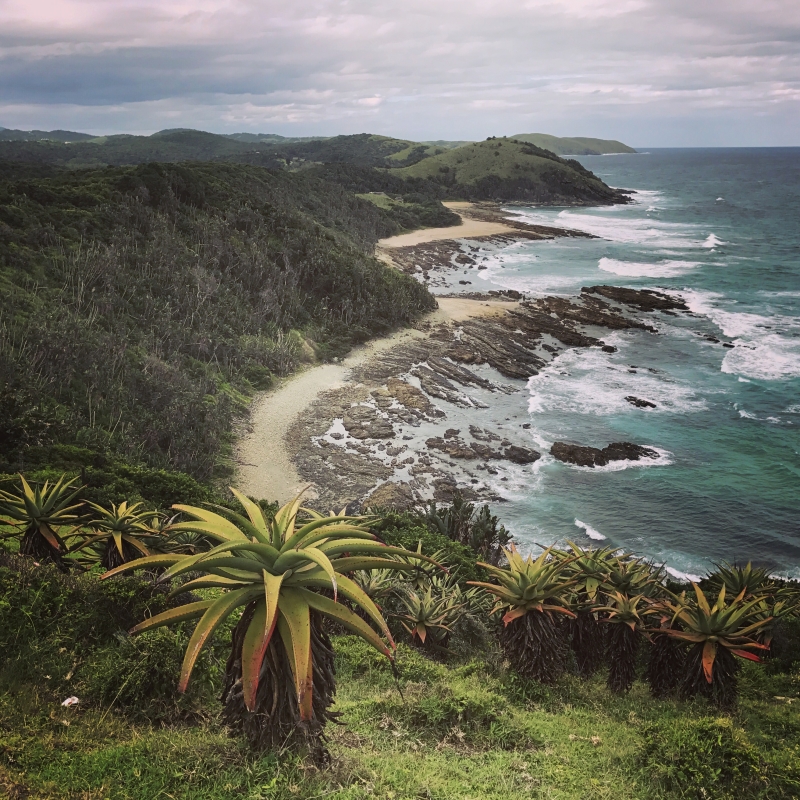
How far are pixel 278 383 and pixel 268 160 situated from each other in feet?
360

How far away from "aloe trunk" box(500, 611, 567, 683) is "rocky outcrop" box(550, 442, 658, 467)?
643 inches

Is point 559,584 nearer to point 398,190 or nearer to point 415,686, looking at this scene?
point 415,686

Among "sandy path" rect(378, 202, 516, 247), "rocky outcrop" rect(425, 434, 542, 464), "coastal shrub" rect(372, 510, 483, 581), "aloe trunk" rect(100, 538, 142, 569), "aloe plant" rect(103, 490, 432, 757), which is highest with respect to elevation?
"sandy path" rect(378, 202, 516, 247)

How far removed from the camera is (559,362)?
112ft

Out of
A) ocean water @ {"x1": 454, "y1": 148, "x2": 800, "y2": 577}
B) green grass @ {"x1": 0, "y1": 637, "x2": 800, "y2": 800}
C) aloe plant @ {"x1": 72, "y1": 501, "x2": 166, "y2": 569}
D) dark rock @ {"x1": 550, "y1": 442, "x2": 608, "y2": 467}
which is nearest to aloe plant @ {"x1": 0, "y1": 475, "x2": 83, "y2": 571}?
aloe plant @ {"x1": 72, "y1": 501, "x2": 166, "y2": 569}

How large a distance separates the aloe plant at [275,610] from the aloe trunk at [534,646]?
382 cm

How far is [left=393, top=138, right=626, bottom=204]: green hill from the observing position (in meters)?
107

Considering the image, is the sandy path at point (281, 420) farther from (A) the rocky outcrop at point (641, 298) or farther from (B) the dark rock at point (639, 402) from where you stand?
(A) the rocky outcrop at point (641, 298)

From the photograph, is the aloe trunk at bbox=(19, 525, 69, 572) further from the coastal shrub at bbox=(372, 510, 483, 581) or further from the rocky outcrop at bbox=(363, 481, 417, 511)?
the rocky outcrop at bbox=(363, 481, 417, 511)

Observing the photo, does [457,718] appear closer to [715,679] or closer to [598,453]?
[715,679]

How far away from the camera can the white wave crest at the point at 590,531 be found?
760 inches

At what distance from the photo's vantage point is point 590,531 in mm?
19578

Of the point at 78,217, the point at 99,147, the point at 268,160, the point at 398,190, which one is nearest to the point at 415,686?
the point at 78,217

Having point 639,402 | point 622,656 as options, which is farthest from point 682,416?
point 622,656
